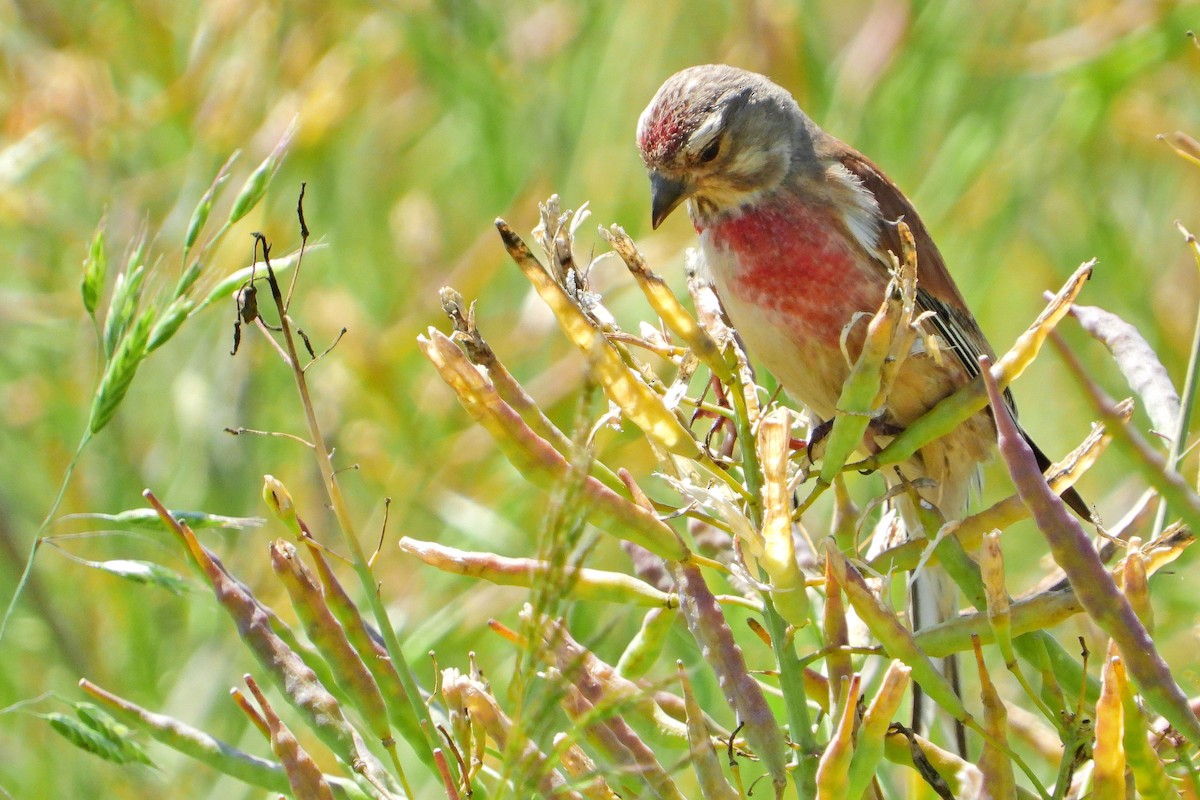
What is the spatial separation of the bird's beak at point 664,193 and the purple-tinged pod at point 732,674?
4.33 feet

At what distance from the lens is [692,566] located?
1273mm

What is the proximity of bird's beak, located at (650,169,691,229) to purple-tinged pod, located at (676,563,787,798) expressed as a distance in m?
1.32

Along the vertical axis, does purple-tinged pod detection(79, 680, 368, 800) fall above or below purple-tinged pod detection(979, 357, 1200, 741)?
below

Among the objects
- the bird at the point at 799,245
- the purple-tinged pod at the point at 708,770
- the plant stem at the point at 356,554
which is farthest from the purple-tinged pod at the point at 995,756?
the bird at the point at 799,245

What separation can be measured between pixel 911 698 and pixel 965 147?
5.01 ft

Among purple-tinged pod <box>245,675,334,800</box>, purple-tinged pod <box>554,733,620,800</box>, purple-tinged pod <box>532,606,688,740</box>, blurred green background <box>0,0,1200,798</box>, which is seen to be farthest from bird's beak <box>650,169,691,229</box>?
purple-tinged pod <box>245,675,334,800</box>

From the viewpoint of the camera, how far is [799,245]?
250 centimetres

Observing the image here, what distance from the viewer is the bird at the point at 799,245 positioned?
2.38 meters

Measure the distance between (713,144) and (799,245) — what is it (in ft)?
0.87

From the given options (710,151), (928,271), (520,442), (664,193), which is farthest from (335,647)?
(928,271)

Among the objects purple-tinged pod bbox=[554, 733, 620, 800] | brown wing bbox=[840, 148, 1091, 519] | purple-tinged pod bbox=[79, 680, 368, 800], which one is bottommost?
purple-tinged pod bbox=[79, 680, 368, 800]

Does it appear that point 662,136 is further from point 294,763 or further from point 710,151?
point 294,763

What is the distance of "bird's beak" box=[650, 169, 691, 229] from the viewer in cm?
251

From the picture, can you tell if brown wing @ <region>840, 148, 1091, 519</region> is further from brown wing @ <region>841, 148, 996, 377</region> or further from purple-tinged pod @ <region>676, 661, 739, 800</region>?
purple-tinged pod @ <region>676, 661, 739, 800</region>
